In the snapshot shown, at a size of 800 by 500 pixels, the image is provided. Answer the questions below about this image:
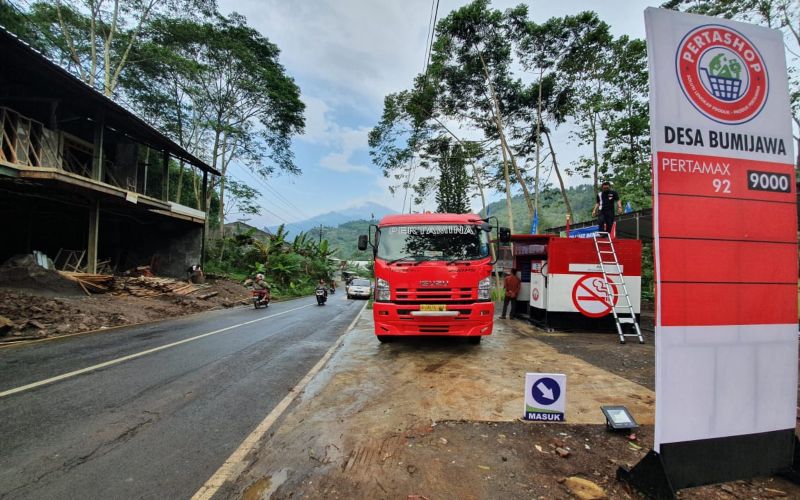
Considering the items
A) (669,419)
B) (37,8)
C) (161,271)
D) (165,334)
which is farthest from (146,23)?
(669,419)

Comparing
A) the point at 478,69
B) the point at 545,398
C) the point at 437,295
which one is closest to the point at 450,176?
the point at 478,69

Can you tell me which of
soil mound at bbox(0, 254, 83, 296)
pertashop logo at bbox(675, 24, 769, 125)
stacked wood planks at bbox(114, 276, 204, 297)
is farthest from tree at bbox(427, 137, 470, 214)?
pertashop logo at bbox(675, 24, 769, 125)

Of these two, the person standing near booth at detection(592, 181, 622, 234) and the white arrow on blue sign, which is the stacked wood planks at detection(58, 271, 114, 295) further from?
the person standing near booth at detection(592, 181, 622, 234)

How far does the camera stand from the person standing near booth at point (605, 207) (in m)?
8.73

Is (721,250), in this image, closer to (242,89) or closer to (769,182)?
(769,182)

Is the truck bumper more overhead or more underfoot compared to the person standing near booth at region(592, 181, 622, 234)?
more underfoot

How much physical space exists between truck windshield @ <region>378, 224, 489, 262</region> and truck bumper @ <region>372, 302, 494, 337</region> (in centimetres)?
90

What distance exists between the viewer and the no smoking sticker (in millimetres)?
8258

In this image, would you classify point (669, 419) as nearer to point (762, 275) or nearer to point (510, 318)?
point (762, 275)

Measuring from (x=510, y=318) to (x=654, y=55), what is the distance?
957 centimetres

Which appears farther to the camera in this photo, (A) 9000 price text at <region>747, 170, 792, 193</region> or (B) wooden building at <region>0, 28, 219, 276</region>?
(B) wooden building at <region>0, 28, 219, 276</region>

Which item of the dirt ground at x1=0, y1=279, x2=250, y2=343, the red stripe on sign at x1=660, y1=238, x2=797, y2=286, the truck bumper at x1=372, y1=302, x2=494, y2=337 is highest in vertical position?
the red stripe on sign at x1=660, y1=238, x2=797, y2=286

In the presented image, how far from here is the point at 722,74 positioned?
8.55 ft

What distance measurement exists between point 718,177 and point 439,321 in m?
4.28
